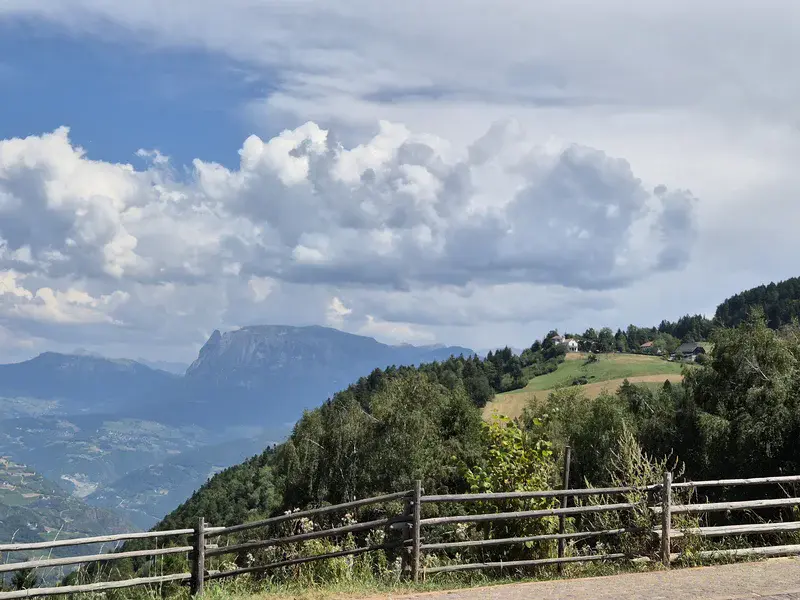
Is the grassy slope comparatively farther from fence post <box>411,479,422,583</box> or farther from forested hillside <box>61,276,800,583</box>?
fence post <box>411,479,422,583</box>

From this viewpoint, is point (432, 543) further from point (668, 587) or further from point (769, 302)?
point (769, 302)

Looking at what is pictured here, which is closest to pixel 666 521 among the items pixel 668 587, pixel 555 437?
pixel 668 587

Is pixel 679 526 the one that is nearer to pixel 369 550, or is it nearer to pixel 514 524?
→ pixel 514 524

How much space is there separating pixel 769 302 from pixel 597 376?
59456 millimetres

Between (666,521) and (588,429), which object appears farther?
(588,429)

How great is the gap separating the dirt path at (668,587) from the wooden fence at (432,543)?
742mm

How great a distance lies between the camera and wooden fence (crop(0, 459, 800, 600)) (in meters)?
11.2

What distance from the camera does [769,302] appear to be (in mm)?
161500

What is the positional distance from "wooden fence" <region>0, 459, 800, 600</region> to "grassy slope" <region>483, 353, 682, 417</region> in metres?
90.0

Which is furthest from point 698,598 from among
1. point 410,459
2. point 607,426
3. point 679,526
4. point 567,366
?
point 567,366

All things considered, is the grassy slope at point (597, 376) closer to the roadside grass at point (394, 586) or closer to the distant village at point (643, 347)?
the distant village at point (643, 347)

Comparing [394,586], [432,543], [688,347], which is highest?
[688,347]

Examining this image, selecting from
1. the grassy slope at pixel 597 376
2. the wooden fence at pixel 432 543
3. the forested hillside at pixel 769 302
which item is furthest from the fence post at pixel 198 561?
the forested hillside at pixel 769 302

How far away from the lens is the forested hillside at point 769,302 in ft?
486
